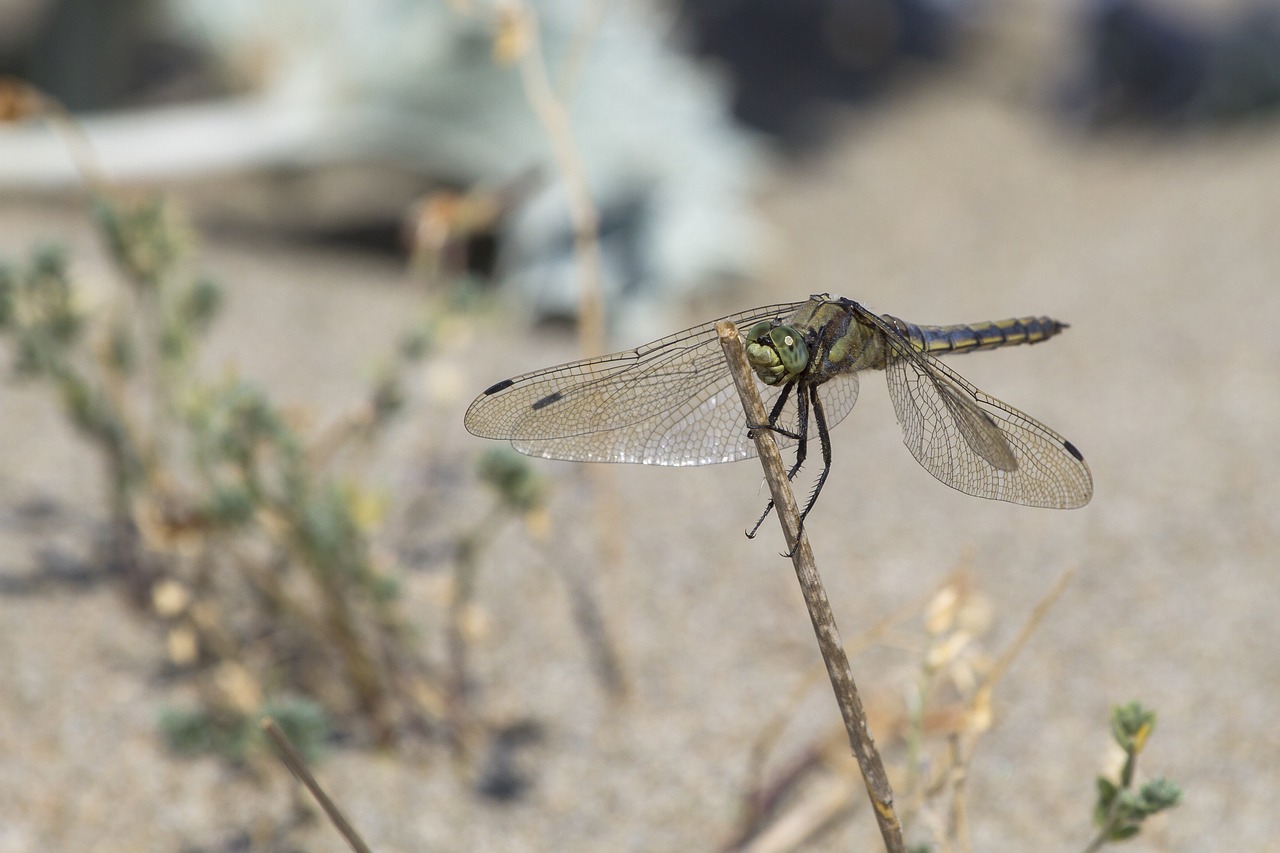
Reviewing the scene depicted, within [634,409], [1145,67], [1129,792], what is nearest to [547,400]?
[634,409]

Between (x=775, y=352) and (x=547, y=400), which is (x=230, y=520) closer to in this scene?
(x=547, y=400)

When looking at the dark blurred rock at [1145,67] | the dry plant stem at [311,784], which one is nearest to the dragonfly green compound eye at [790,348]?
the dry plant stem at [311,784]

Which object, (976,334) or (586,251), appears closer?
(976,334)

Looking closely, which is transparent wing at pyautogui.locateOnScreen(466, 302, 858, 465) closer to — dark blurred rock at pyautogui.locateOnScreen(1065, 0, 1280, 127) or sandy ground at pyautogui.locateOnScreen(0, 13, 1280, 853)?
sandy ground at pyautogui.locateOnScreen(0, 13, 1280, 853)

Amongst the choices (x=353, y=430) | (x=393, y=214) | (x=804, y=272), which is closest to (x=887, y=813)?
(x=353, y=430)

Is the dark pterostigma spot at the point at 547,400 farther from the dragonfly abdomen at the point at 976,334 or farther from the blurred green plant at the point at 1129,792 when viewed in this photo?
the blurred green plant at the point at 1129,792

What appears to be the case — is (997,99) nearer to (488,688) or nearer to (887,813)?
(488,688)

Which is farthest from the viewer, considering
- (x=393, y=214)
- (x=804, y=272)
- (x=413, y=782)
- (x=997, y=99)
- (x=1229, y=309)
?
(x=997, y=99)
